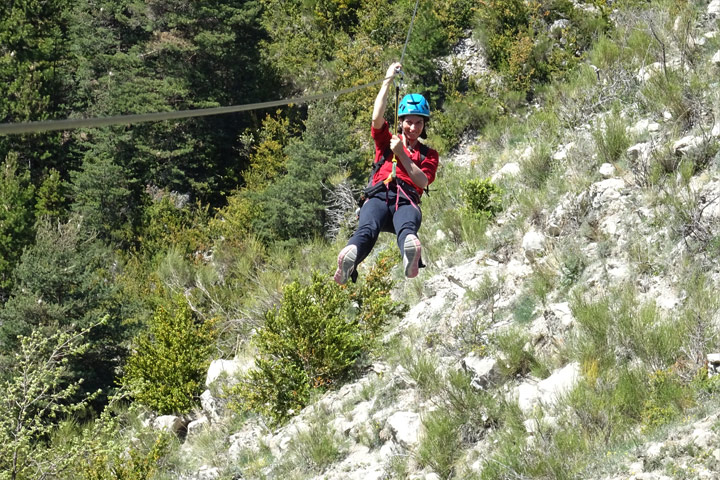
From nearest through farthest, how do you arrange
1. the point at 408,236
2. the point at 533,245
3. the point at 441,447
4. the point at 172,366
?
the point at 408,236
the point at 441,447
the point at 533,245
the point at 172,366

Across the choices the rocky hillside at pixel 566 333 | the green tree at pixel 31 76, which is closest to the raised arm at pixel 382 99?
the rocky hillside at pixel 566 333

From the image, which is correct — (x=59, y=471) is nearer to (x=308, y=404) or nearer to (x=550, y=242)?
(x=308, y=404)

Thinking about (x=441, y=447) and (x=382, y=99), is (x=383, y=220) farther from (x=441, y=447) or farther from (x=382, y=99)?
(x=441, y=447)

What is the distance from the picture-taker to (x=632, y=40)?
46.2 ft

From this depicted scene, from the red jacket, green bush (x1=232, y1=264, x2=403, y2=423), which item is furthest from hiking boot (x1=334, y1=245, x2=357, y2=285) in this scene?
green bush (x1=232, y1=264, x2=403, y2=423)

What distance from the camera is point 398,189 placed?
6.12 m

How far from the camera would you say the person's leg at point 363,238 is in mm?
5609

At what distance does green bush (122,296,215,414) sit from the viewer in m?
13.5

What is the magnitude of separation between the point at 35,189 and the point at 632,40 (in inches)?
762

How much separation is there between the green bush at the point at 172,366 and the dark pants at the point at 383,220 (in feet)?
26.3

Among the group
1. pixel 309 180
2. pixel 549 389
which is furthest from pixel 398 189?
pixel 309 180

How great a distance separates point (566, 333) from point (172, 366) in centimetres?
776

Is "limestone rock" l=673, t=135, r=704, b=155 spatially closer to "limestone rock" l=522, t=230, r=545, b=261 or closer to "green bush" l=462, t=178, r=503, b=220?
"limestone rock" l=522, t=230, r=545, b=261

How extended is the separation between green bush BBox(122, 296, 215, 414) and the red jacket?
26.6 feet
